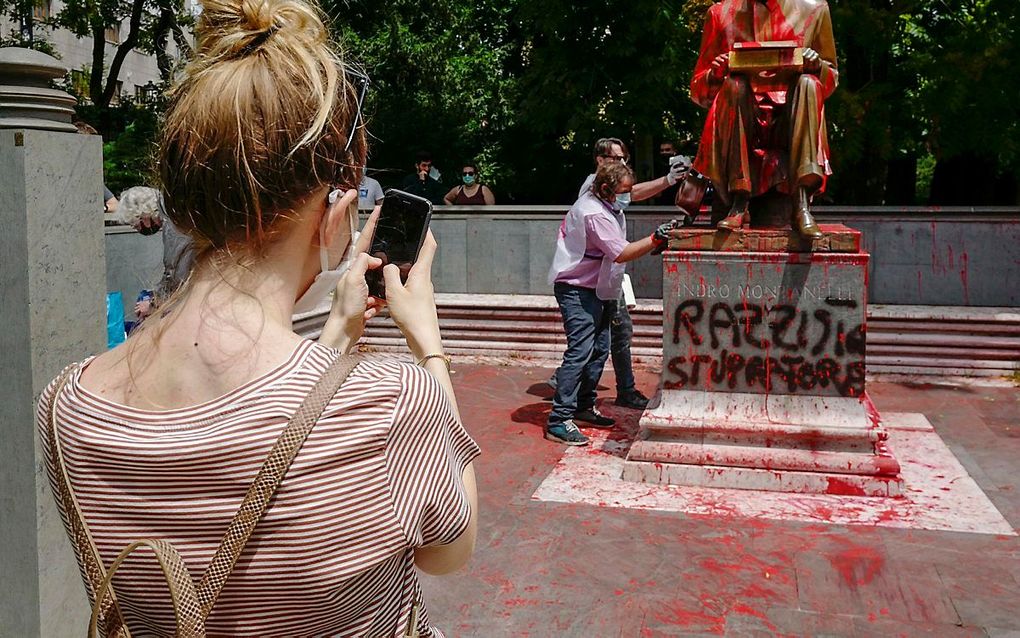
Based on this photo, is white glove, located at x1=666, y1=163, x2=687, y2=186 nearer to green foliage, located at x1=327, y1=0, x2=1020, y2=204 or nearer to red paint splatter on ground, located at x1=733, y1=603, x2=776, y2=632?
green foliage, located at x1=327, y1=0, x2=1020, y2=204

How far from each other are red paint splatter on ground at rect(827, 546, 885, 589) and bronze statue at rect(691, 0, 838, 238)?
1.95 m

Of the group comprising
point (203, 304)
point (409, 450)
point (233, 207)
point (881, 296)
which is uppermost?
point (233, 207)

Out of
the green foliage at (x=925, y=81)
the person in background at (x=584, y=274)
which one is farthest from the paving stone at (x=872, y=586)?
the green foliage at (x=925, y=81)

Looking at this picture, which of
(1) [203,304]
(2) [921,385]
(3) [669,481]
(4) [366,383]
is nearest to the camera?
(4) [366,383]

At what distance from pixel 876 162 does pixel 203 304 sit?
13.8 meters

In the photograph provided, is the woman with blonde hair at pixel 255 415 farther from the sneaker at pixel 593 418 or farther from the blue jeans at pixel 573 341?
the sneaker at pixel 593 418

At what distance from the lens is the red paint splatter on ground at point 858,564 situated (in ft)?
15.0

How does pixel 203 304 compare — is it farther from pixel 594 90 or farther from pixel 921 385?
pixel 594 90

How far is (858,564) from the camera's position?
4.73 m

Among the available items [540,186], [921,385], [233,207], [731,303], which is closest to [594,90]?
[540,186]

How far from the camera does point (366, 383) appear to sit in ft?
4.38

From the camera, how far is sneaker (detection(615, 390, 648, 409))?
26.3 feet

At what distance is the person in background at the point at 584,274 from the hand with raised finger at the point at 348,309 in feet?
16.6

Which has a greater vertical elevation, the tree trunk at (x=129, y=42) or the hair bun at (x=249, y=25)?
the tree trunk at (x=129, y=42)
